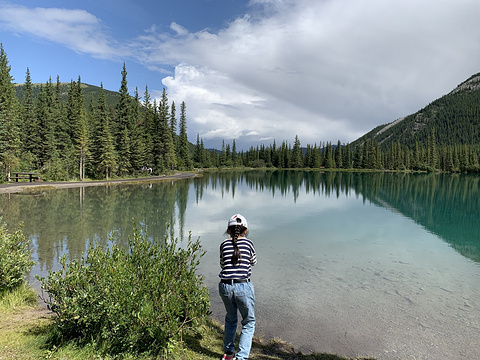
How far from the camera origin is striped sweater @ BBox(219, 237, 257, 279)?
4.45 meters

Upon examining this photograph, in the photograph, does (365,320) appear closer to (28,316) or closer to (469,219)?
(28,316)

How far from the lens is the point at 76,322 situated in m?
4.55

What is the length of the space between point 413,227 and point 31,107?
189 feet

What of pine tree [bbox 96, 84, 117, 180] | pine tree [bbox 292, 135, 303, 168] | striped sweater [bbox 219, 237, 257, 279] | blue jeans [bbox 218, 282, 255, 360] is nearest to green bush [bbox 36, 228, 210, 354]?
blue jeans [bbox 218, 282, 255, 360]

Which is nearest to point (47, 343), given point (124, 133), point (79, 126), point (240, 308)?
point (240, 308)

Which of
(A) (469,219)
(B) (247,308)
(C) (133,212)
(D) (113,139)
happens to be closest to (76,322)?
(B) (247,308)

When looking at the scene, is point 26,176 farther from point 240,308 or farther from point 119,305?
point 240,308

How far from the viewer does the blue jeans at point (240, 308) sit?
14.6 ft

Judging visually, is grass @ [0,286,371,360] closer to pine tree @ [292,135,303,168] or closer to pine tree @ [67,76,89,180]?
pine tree @ [67,76,89,180]

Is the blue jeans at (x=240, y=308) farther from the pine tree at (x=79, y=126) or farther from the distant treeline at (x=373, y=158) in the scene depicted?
the distant treeline at (x=373, y=158)

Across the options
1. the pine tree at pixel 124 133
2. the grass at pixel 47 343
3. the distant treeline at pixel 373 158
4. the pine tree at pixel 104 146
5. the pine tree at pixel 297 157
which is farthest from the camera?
the pine tree at pixel 297 157

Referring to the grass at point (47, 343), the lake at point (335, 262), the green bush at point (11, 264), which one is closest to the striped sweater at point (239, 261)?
the grass at point (47, 343)

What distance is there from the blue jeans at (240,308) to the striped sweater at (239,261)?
0.15m

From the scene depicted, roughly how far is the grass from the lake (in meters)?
0.89
